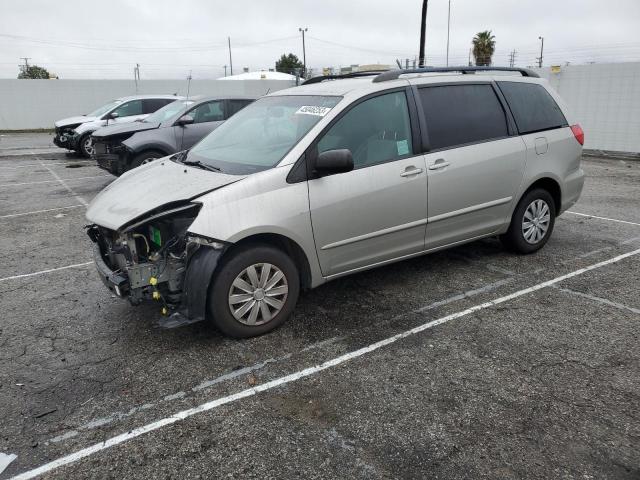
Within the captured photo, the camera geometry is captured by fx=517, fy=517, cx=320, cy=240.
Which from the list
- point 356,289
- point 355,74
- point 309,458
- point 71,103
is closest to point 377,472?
point 309,458

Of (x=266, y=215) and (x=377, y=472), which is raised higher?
(x=266, y=215)

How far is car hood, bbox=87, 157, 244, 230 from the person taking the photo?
360 cm

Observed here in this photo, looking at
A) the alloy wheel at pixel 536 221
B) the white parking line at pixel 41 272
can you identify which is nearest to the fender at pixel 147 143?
the white parking line at pixel 41 272

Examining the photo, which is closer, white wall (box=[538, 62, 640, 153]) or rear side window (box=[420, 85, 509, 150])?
rear side window (box=[420, 85, 509, 150])

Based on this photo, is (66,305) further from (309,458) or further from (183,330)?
(309,458)

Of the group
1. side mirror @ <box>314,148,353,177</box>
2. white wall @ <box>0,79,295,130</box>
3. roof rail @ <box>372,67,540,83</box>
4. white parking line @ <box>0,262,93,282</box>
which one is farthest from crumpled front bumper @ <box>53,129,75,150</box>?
side mirror @ <box>314,148,353,177</box>

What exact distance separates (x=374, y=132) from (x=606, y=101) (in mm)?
13393

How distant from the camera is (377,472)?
2.50 meters

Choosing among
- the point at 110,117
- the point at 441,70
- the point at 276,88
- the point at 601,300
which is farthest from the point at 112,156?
the point at 276,88

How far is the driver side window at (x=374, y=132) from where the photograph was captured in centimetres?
407

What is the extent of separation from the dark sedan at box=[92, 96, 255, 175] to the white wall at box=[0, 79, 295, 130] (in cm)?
1820

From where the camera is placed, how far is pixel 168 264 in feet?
11.9

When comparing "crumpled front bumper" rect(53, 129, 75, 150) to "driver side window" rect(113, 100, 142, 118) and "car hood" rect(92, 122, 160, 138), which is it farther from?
"car hood" rect(92, 122, 160, 138)

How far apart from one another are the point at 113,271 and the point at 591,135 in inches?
608
